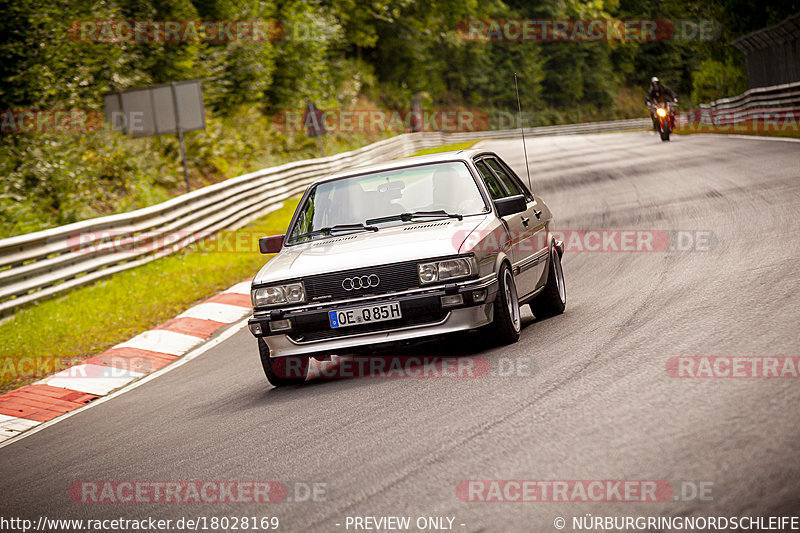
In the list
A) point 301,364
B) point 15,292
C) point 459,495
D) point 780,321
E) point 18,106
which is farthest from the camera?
point 18,106

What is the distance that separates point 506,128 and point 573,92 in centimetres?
845

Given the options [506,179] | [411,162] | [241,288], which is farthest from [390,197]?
[241,288]

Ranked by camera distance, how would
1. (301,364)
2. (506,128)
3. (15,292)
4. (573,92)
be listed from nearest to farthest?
(301,364) → (15,292) → (506,128) → (573,92)

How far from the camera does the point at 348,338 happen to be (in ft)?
21.7

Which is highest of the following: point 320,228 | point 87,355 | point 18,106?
point 18,106

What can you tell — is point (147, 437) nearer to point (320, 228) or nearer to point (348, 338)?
point (348, 338)

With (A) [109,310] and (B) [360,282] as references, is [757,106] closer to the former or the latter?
(A) [109,310]

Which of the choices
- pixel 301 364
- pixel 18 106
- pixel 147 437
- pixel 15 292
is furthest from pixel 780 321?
pixel 18 106

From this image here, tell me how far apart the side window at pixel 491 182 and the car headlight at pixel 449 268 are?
4.42 feet

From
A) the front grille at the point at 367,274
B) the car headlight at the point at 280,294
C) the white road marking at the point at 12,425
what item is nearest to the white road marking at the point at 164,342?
the white road marking at the point at 12,425

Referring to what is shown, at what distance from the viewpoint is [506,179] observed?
8.62m

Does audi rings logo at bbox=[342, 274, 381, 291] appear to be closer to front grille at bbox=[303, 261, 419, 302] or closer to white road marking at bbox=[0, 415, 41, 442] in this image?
front grille at bbox=[303, 261, 419, 302]

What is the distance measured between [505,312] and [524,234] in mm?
1163

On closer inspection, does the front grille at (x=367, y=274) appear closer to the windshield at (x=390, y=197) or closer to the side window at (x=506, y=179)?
the windshield at (x=390, y=197)
